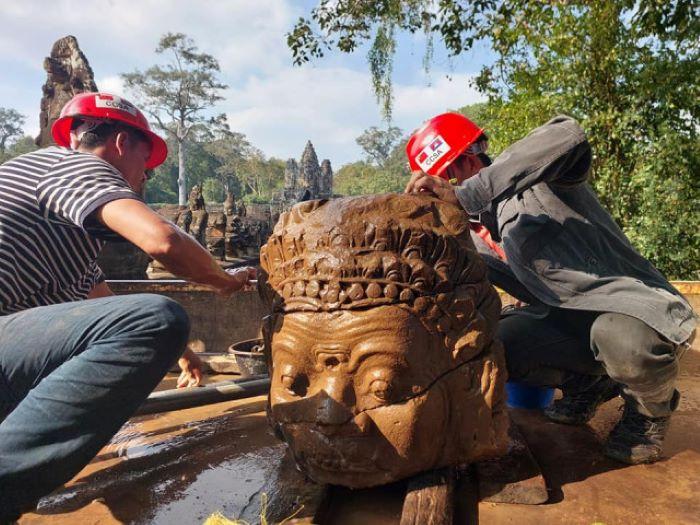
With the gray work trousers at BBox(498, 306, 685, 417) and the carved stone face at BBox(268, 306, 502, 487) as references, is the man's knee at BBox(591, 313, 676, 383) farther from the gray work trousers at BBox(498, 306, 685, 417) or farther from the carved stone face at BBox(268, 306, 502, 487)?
the carved stone face at BBox(268, 306, 502, 487)

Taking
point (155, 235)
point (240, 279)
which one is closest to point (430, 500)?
point (240, 279)

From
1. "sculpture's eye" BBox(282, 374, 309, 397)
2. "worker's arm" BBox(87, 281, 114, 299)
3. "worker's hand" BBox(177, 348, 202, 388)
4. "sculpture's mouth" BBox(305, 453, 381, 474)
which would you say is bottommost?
"sculpture's mouth" BBox(305, 453, 381, 474)

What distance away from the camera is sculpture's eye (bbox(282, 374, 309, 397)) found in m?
1.93

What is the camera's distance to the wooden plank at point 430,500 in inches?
66.2

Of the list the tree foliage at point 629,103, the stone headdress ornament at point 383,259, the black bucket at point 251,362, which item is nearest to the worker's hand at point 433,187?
the stone headdress ornament at point 383,259

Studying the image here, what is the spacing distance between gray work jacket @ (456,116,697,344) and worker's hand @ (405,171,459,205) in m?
0.03

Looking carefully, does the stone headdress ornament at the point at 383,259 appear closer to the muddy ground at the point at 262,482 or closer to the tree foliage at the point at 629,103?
the muddy ground at the point at 262,482

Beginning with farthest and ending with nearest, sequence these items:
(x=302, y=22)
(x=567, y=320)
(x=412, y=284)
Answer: (x=302, y=22)
(x=567, y=320)
(x=412, y=284)

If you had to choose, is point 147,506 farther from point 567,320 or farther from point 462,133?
point 462,133

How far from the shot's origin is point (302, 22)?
25.3ft

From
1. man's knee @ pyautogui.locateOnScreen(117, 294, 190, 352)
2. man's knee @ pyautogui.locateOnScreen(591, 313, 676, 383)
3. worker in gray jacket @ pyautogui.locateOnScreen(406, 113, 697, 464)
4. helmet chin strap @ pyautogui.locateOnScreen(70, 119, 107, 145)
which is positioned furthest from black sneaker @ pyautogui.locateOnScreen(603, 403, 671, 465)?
helmet chin strap @ pyautogui.locateOnScreen(70, 119, 107, 145)

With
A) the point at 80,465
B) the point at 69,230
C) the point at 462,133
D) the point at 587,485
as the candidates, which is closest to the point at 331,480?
the point at 80,465

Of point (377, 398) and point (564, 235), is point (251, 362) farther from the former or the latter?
point (564, 235)

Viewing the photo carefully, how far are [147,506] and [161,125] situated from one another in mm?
41023
